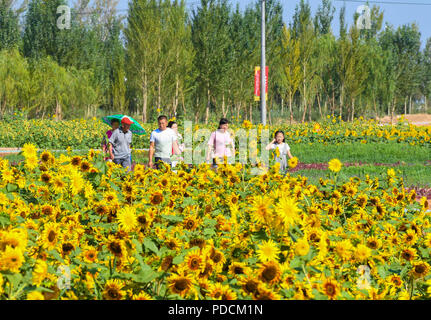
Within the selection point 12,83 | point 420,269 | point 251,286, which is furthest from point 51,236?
point 12,83

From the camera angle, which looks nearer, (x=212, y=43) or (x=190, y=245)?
(x=190, y=245)

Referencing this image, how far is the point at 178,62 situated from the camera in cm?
2814

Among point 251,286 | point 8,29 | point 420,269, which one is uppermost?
point 8,29

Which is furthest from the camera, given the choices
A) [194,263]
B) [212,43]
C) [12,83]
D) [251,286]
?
[212,43]

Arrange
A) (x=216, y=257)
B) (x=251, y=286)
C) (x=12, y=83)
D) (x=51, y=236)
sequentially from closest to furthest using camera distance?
(x=251, y=286) → (x=216, y=257) → (x=51, y=236) → (x=12, y=83)

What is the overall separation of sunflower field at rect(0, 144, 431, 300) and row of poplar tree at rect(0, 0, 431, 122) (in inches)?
885

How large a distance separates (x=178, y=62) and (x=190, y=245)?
26.8 m

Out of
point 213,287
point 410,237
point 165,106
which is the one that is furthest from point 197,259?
point 165,106

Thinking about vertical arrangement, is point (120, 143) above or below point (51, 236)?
above

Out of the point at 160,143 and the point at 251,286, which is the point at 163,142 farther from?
the point at 251,286

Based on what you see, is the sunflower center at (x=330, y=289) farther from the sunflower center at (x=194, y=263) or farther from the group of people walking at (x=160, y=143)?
the group of people walking at (x=160, y=143)
